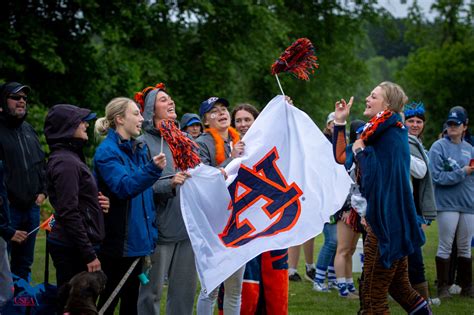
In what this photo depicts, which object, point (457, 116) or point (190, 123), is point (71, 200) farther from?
point (457, 116)

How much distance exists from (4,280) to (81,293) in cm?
154

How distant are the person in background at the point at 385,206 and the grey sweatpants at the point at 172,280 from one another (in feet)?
4.55

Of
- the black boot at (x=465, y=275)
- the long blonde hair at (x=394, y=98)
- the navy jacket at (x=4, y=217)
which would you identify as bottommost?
the black boot at (x=465, y=275)

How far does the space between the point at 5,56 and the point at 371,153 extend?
14153 millimetres

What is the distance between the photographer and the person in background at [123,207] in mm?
5730

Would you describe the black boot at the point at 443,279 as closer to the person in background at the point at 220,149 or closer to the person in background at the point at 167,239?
the person in background at the point at 220,149

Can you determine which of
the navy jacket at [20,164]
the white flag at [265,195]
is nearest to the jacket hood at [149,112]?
the white flag at [265,195]

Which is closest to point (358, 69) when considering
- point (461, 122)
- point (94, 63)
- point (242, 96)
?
point (242, 96)

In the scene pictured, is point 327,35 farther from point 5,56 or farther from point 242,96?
point 5,56

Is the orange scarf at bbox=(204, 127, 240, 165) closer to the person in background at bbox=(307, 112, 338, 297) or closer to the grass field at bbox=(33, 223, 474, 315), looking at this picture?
the grass field at bbox=(33, 223, 474, 315)

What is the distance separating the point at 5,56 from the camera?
18.2 metres

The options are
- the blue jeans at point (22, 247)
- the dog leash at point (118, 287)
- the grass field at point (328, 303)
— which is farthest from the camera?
the grass field at point (328, 303)

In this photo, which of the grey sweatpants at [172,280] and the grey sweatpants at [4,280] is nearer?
the grey sweatpants at [172,280]

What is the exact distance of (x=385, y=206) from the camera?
18.8ft
